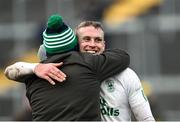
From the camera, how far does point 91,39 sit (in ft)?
13.9

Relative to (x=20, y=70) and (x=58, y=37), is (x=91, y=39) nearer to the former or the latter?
(x=58, y=37)

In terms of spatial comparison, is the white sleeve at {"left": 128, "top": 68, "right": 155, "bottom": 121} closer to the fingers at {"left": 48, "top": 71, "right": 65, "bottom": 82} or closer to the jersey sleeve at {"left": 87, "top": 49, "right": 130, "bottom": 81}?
the jersey sleeve at {"left": 87, "top": 49, "right": 130, "bottom": 81}

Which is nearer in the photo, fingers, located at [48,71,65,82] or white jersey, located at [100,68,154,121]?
fingers, located at [48,71,65,82]

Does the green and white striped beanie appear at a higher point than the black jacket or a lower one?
higher

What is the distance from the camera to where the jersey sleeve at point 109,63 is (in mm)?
4082

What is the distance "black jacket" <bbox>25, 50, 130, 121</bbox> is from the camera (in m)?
3.97

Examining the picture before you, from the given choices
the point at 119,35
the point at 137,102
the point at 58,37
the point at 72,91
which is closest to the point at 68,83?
the point at 72,91

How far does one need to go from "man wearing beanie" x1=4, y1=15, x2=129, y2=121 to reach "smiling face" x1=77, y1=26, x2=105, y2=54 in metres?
0.09

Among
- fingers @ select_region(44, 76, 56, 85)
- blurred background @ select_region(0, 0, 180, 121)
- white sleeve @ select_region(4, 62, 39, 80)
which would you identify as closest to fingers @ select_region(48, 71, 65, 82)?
fingers @ select_region(44, 76, 56, 85)

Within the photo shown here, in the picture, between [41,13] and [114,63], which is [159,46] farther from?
[114,63]

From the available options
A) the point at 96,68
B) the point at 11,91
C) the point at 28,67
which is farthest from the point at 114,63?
the point at 11,91

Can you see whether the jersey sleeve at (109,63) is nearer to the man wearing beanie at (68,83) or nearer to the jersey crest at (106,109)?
the man wearing beanie at (68,83)

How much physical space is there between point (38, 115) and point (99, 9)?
6867 millimetres

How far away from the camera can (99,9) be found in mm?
10828
